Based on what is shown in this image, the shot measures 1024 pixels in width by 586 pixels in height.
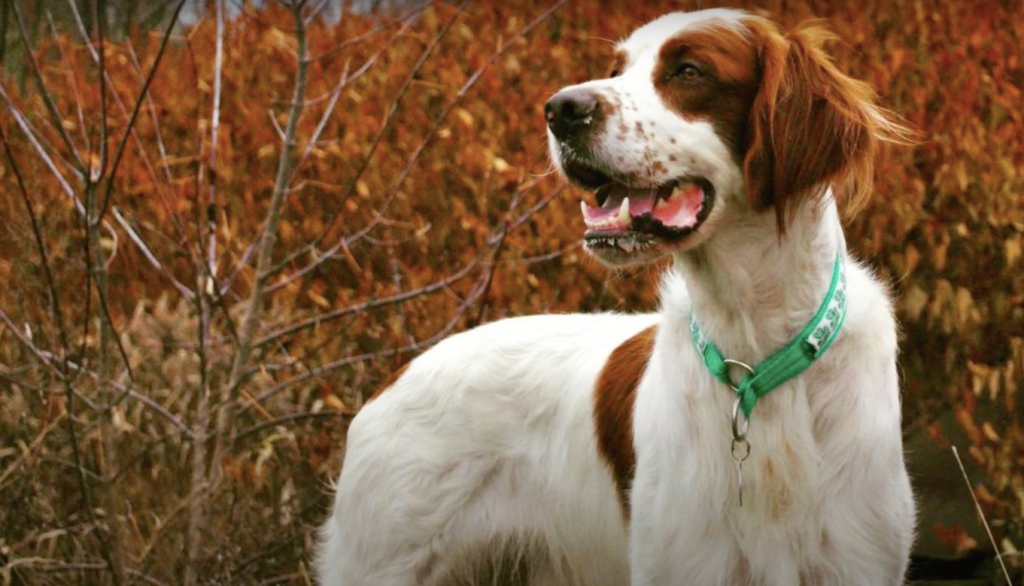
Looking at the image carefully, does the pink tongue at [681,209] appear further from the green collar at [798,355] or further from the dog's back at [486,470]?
the dog's back at [486,470]

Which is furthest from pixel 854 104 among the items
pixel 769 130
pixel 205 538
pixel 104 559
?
pixel 104 559

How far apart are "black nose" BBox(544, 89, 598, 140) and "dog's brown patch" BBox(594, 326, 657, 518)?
28.3 inches

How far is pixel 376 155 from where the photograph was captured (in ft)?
18.9

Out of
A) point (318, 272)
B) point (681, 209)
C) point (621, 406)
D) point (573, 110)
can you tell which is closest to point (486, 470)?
point (621, 406)

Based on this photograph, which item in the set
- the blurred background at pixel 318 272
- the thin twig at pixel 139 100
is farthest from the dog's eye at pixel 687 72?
the thin twig at pixel 139 100

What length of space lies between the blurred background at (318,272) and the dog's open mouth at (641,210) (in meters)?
0.74

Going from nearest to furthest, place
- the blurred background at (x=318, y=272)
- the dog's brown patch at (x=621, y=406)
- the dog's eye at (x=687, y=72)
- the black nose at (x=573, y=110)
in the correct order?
the black nose at (x=573, y=110) → the dog's eye at (x=687, y=72) → the dog's brown patch at (x=621, y=406) → the blurred background at (x=318, y=272)

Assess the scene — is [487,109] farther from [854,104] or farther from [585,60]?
[854,104]

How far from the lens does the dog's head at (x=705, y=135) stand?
2869 millimetres

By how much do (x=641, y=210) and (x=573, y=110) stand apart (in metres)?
0.22

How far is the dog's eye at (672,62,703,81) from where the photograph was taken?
2971mm

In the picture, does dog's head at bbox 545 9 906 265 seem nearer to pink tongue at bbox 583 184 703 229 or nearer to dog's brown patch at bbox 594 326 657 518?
pink tongue at bbox 583 184 703 229

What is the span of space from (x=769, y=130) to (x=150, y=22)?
16.8ft

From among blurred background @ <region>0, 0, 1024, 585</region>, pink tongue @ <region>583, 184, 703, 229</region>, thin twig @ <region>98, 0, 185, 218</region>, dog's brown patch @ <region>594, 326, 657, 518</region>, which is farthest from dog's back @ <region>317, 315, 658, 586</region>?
thin twig @ <region>98, 0, 185, 218</region>
